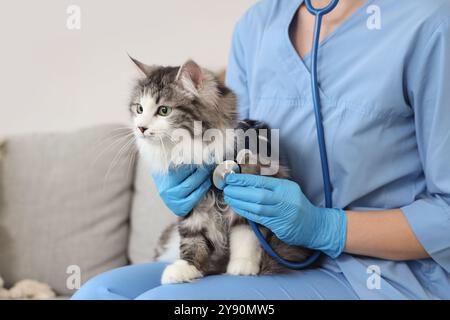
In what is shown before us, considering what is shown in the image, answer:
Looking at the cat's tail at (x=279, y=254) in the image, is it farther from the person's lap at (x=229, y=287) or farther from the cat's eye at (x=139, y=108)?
the cat's eye at (x=139, y=108)

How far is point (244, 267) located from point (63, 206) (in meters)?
1.16

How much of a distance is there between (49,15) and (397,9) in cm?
168

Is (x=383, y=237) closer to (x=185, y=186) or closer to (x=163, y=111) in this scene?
(x=185, y=186)

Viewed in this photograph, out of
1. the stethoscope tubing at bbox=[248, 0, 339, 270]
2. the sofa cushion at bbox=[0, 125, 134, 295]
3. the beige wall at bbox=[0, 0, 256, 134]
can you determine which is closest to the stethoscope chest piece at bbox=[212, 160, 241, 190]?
the stethoscope tubing at bbox=[248, 0, 339, 270]

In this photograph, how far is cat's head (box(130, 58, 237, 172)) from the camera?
109 centimetres

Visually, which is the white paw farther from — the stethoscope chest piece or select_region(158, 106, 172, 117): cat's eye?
select_region(158, 106, 172, 117): cat's eye

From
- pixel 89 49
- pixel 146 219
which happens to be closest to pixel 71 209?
pixel 146 219

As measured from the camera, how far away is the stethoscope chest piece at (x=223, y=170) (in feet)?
3.57

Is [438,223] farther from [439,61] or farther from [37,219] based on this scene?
[37,219]

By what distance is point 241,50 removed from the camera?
1439mm

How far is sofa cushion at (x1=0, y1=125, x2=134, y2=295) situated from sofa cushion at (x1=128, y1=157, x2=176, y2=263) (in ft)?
0.15

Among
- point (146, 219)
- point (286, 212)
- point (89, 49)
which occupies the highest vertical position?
point (89, 49)

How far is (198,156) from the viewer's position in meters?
1.13

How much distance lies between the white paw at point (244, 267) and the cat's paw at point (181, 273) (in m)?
0.08
